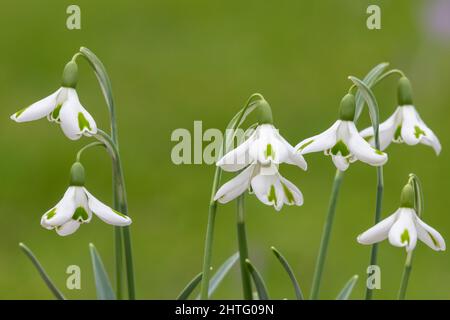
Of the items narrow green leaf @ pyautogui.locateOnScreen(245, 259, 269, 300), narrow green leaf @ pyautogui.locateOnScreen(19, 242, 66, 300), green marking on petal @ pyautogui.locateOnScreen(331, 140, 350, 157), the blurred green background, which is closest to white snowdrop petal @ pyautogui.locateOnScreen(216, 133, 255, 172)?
green marking on petal @ pyautogui.locateOnScreen(331, 140, 350, 157)

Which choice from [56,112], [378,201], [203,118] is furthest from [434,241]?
[203,118]

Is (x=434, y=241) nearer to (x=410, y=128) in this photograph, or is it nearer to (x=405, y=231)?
(x=405, y=231)

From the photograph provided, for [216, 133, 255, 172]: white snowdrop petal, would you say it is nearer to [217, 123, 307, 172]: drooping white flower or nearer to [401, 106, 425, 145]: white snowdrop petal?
[217, 123, 307, 172]: drooping white flower

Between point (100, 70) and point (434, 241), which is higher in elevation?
point (100, 70)

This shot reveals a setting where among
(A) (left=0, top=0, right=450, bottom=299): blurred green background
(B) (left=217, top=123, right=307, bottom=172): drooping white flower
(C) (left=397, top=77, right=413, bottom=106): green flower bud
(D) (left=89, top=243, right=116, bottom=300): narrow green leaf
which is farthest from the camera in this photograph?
(A) (left=0, top=0, right=450, bottom=299): blurred green background

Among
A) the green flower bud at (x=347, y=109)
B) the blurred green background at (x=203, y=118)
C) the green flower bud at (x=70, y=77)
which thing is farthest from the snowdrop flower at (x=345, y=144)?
the blurred green background at (x=203, y=118)
